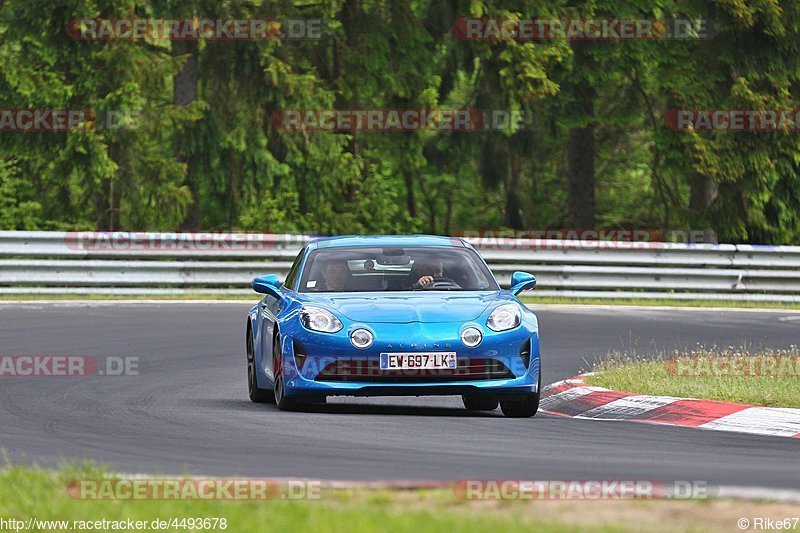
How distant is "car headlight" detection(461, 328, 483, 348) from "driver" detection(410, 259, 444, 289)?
1.21 m

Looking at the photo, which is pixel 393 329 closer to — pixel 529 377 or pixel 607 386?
pixel 529 377

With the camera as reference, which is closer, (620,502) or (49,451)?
(620,502)

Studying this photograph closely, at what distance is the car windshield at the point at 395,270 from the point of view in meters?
13.5

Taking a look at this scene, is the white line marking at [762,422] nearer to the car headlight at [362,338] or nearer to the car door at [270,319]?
the car headlight at [362,338]

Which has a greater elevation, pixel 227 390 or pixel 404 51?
pixel 404 51

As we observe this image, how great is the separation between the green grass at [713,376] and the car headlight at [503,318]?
5.14ft

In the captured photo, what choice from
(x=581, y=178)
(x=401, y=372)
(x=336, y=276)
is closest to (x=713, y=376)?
(x=336, y=276)

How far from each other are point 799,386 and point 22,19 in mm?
20450

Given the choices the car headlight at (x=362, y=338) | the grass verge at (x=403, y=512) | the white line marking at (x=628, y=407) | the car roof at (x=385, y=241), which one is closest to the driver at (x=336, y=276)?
the car roof at (x=385, y=241)

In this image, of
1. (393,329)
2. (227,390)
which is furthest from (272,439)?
(227,390)

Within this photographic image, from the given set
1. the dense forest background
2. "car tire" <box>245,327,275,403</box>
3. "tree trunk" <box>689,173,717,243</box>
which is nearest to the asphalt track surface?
"car tire" <box>245,327,275,403</box>

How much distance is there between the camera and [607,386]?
14.3m

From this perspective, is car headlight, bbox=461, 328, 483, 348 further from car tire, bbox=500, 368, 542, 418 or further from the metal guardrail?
the metal guardrail

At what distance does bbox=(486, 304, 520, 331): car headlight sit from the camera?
12.6 m
